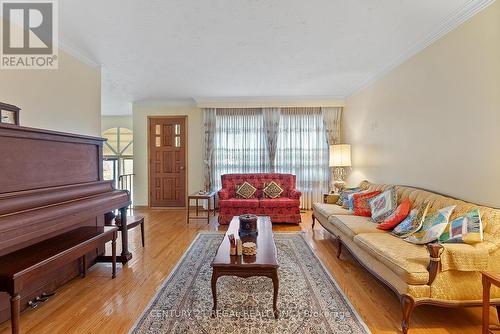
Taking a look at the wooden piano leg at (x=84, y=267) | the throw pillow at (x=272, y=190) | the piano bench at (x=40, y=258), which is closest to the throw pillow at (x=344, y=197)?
the throw pillow at (x=272, y=190)

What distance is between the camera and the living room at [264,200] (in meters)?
1.98

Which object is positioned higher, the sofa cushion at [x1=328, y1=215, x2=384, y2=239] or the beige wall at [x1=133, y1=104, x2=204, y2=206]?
the beige wall at [x1=133, y1=104, x2=204, y2=206]

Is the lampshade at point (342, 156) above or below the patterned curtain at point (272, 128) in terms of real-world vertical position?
below

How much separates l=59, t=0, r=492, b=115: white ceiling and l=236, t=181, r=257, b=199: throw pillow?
2055 mm

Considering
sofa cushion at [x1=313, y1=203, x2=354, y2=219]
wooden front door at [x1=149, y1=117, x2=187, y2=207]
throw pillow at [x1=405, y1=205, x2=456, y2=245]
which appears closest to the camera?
throw pillow at [x1=405, y1=205, x2=456, y2=245]

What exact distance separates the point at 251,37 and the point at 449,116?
2.37 m

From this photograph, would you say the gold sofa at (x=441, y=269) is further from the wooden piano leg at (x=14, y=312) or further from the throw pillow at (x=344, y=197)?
the wooden piano leg at (x=14, y=312)

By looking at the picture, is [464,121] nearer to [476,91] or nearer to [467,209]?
[476,91]

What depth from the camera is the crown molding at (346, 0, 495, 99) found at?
2423mm

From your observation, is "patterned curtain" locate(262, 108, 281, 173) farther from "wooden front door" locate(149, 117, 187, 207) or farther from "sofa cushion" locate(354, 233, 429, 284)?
"sofa cushion" locate(354, 233, 429, 284)

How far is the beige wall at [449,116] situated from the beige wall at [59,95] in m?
4.55

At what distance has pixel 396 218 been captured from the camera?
116 inches

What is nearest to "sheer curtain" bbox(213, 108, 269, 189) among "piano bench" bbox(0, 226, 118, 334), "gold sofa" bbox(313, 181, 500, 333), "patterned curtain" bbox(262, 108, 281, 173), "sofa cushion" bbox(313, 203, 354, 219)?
"patterned curtain" bbox(262, 108, 281, 173)

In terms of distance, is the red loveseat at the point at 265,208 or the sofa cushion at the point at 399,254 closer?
the sofa cushion at the point at 399,254
